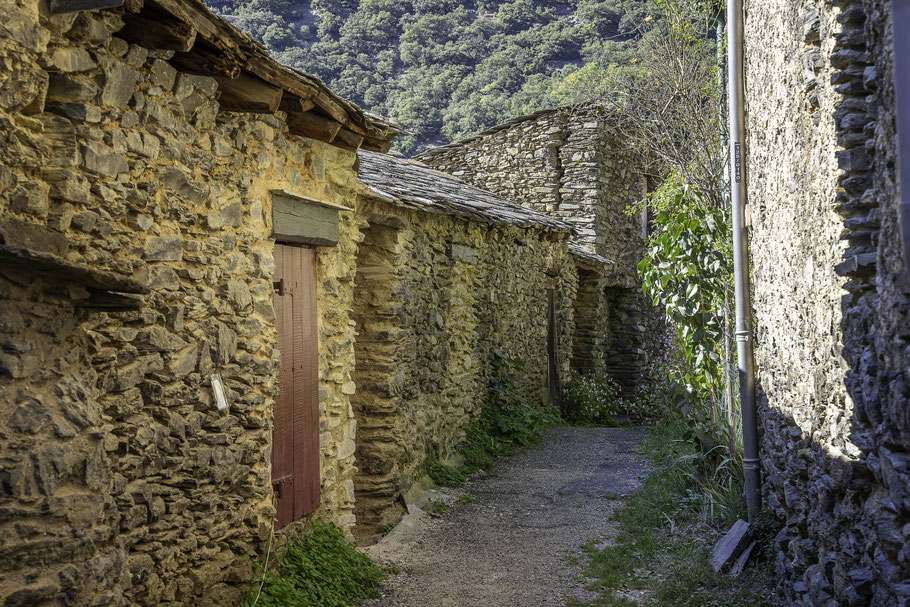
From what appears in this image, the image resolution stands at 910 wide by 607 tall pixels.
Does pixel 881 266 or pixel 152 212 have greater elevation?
pixel 152 212

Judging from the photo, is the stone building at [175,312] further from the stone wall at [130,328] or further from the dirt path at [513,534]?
the dirt path at [513,534]

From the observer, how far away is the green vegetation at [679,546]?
14.7 feet

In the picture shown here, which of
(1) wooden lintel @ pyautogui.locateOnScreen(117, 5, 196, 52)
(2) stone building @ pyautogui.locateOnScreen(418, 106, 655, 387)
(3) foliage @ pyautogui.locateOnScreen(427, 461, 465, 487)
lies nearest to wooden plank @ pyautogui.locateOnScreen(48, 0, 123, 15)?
(1) wooden lintel @ pyautogui.locateOnScreen(117, 5, 196, 52)

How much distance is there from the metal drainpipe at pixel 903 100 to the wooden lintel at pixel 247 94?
2.92 m

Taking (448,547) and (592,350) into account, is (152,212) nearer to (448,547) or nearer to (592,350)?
(448,547)

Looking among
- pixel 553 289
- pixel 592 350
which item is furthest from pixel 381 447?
pixel 592 350

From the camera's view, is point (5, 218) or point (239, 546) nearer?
point (5, 218)

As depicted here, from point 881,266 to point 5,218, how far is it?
2.86 metres

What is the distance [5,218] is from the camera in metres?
2.62

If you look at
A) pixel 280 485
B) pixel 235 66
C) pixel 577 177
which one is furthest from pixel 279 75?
pixel 577 177

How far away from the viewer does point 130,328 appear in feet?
10.9

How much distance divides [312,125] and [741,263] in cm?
300

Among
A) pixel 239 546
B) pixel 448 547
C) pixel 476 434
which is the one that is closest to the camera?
pixel 239 546

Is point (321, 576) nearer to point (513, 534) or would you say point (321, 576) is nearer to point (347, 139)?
point (513, 534)
